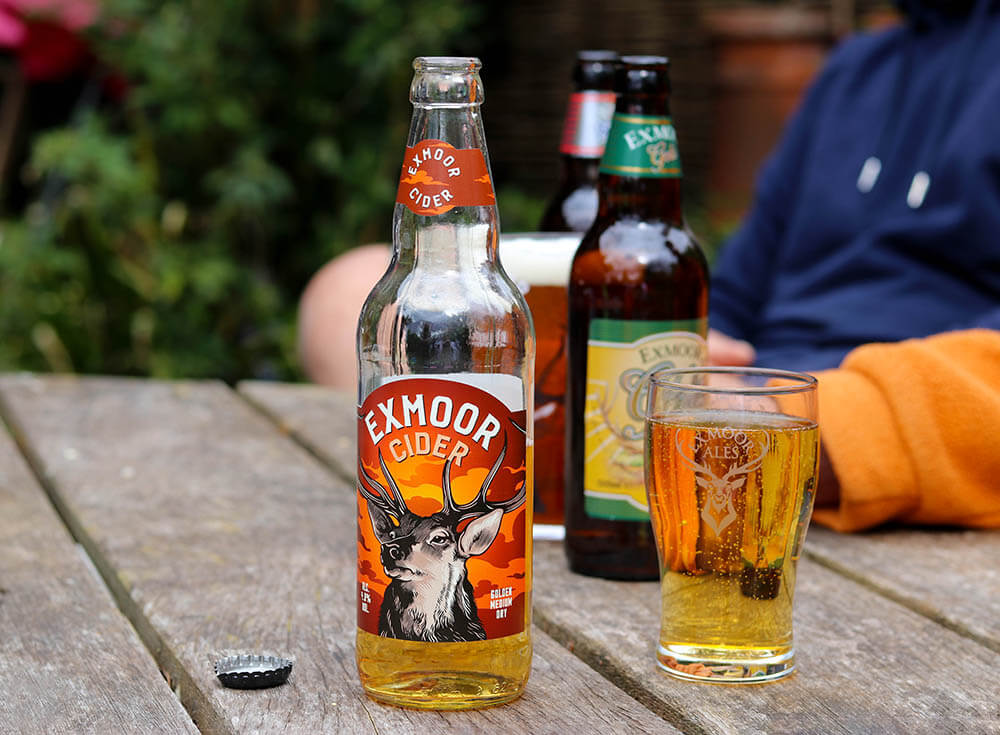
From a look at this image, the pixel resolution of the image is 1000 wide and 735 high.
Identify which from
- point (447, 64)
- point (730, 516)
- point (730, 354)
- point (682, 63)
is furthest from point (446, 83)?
point (682, 63)

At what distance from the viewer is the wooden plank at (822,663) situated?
858mm

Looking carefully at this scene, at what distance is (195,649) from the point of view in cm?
97

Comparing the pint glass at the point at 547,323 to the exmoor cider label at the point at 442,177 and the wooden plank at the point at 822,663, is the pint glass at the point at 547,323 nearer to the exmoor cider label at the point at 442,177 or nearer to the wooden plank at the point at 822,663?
the wooden plank at the point at 822,663

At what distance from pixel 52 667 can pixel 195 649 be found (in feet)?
0.32

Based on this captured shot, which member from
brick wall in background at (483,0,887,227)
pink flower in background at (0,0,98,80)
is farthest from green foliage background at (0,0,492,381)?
brick wall in background at (483,0,887,227)

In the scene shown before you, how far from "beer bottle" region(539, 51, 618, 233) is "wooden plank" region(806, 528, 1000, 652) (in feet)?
1.33

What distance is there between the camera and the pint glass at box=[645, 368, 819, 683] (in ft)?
2.96

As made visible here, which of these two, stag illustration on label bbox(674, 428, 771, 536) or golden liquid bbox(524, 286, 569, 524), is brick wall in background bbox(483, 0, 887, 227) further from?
stag illustration on label bbox(674, 428, 771, 536)

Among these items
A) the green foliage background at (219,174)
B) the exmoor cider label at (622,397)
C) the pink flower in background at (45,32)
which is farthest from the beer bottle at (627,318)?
the pink flower in background at (45,32)

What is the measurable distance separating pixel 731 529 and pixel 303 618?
0.36 metres

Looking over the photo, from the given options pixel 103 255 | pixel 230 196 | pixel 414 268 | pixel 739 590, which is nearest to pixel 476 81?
pixel 414 268

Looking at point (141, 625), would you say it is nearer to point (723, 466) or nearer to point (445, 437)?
point (445, 437)

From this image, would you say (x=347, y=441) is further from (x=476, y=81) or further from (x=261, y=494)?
(x=476, y=81)

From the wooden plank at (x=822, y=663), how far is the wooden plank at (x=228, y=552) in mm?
29
